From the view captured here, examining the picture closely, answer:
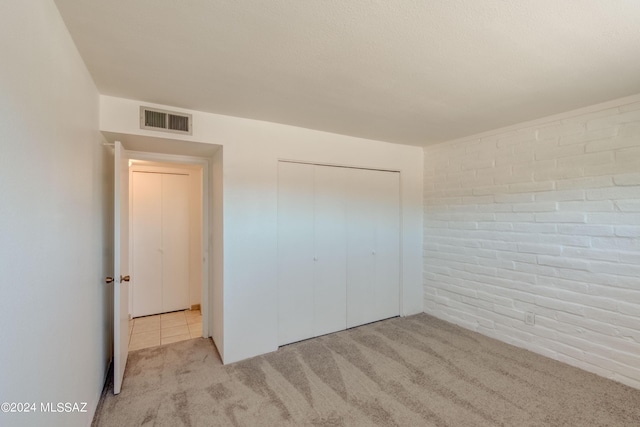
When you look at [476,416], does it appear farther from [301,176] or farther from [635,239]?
[301,176]

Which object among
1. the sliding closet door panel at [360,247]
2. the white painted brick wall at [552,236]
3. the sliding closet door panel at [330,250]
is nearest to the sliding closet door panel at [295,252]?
the sliding closet door panel at [330,250]

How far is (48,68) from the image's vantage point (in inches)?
47.7

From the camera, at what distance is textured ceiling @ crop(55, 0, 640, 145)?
4.22ft

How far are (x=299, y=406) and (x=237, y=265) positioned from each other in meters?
1.27

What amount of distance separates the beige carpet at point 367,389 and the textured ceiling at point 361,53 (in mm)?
2307

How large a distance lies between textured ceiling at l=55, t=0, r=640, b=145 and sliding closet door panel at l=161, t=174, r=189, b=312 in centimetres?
194

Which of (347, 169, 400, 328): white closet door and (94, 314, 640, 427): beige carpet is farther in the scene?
(347, 169, 400, 328): white closet door

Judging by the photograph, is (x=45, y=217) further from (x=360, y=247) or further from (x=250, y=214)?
(x=360, y=247)

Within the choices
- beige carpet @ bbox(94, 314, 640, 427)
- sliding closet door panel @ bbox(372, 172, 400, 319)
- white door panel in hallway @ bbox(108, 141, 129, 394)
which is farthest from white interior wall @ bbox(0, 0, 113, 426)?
sliding closet door panel @ bbox(372, 172, 400, 319)

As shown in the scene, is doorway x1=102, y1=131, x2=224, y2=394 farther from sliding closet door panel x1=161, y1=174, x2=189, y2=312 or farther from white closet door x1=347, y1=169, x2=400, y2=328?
white closet door x1=347, y1=169, x2=400, y2=328

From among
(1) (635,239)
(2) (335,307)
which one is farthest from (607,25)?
(2) (335,307)

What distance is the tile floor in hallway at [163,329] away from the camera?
3119 millimetres

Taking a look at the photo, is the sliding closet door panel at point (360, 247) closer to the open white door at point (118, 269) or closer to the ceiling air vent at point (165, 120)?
the ceiling air vent at point (165, 120)

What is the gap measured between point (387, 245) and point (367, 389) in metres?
1.85
